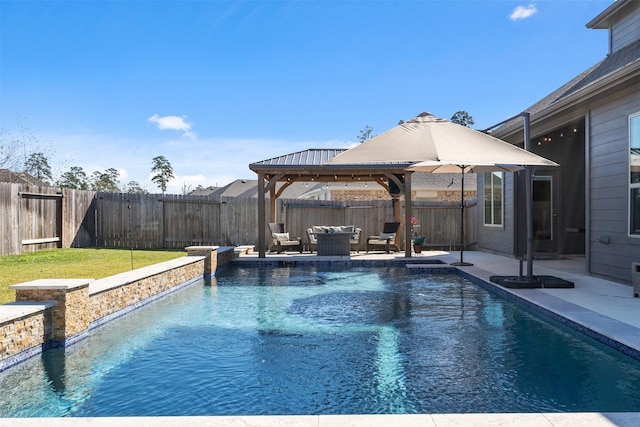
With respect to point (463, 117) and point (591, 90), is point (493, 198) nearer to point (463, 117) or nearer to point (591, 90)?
point (591, 90)

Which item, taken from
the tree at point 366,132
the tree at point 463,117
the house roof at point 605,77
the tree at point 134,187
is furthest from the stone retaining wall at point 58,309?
the tree at point 134,187

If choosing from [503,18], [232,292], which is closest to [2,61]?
[232,292]

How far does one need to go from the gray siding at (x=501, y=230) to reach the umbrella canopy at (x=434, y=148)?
490cm

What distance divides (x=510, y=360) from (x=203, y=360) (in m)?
2.72

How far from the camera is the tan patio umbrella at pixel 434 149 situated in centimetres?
600

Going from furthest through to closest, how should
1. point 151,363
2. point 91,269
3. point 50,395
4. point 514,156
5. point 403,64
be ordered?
1. point 403,64
2. point 91,269
3. point 514,156
4. point 151,363
5. point 50,395

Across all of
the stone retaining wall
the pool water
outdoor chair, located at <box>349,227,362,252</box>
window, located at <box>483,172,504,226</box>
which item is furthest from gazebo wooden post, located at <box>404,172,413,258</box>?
the stone retaining wall

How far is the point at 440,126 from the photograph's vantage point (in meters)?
6.94

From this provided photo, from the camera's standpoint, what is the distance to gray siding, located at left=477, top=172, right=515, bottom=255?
1159cm

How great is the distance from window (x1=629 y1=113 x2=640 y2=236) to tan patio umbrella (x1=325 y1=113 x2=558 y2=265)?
124 centimetres

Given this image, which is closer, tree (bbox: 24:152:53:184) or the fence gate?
the fence gate

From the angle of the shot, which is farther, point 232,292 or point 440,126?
point 232,292

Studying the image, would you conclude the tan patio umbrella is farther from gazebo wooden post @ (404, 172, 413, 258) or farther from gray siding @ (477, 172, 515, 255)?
gray siding @ (477, 172, 515, 255)

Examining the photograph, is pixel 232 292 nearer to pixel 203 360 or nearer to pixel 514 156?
pixel 203 360
